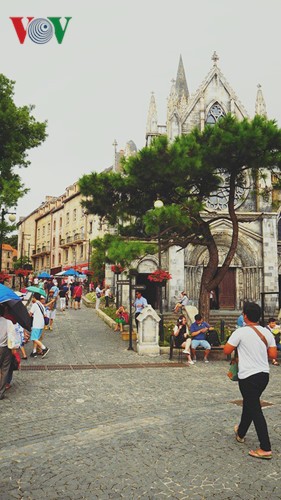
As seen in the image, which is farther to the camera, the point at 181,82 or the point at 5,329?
the point at 181,82

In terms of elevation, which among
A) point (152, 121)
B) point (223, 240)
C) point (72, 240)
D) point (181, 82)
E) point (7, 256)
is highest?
point (181, 82)

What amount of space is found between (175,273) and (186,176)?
12.6 meters

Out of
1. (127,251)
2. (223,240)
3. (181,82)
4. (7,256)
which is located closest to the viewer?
(127,251)

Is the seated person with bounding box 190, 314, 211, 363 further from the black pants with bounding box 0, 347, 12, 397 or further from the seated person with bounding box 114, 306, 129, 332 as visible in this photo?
the black pants with bounding box 0, 347, 12, 397

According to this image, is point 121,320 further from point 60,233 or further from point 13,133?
point 60,233

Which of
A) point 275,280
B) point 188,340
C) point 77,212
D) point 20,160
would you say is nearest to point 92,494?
point 188,340

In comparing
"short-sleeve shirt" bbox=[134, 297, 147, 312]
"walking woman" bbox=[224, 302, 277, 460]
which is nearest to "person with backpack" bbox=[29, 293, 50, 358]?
"short-sleeve shirt" bbox=[134, 297, 147, 312]

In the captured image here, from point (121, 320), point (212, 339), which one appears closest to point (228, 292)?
point (121, 320)

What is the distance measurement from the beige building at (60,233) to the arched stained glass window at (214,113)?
1666cm

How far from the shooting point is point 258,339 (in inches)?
195

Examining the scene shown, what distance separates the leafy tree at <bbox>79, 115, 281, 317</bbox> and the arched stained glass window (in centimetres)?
1406

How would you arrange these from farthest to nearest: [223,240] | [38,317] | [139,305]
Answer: [223,240], [139,305], [38,317]

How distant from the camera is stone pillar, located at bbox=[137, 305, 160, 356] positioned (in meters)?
13.0

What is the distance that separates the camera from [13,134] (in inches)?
687
